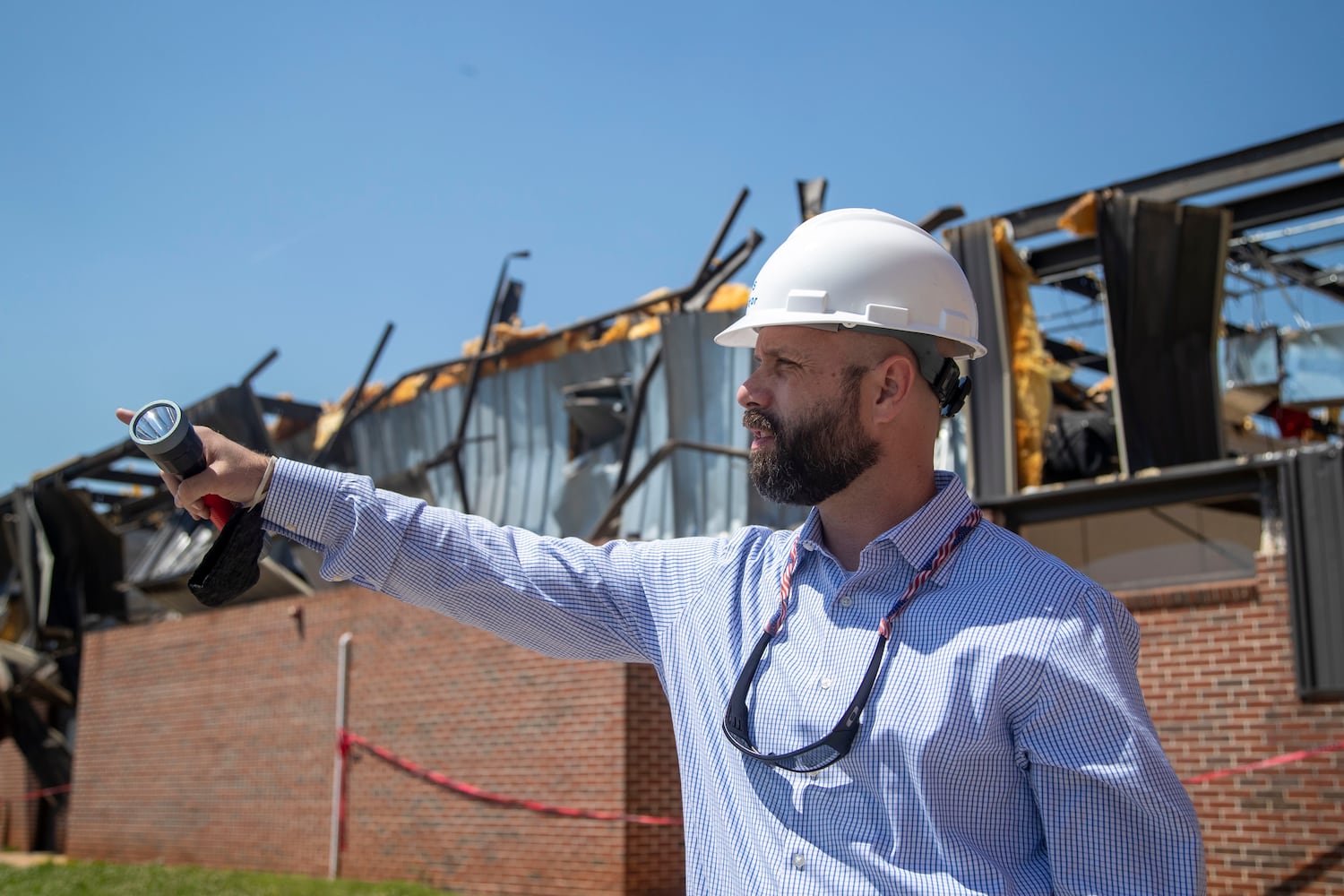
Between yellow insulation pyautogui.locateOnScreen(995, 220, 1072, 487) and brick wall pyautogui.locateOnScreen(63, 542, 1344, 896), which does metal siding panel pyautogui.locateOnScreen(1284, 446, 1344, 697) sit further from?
yellow insulation pyautogui.locateOnScreen(995, 220, 1072, 487)

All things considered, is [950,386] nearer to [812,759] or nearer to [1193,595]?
[812,759]

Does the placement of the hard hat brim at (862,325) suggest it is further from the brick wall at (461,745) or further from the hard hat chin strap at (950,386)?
the brick wall at (461,745)

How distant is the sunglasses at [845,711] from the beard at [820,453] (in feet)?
0.47

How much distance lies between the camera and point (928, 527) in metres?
2.22

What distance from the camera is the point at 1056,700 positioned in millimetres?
1898

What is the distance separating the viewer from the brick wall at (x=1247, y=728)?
843cm

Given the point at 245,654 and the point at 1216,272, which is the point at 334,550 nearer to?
the point at 1216,272

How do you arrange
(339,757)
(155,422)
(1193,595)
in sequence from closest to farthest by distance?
(155,422), (1193,595), (339,757)

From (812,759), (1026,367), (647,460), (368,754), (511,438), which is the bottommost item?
(368,754)

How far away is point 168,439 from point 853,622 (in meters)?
1.20

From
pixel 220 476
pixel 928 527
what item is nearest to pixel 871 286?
pixel 928 527

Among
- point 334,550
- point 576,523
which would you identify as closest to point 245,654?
point 576,523

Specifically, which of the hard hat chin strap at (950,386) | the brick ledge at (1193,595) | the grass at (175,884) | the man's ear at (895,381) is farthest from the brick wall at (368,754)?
the man's ear at (895,381)

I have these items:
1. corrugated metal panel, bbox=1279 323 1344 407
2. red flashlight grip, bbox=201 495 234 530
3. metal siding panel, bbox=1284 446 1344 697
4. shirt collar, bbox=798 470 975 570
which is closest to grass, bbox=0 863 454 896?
metal siding panel, bbox=1284 446 1344 697
